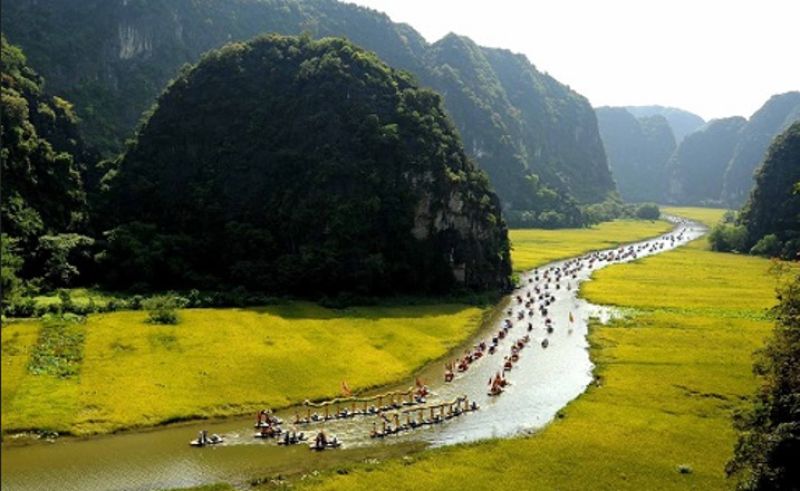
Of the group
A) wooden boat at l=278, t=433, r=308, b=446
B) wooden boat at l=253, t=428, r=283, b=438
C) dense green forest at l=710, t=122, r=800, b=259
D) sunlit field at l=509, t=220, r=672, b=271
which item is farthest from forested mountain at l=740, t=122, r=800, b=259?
wooden boat at l=253, t=428, r=283, b=438

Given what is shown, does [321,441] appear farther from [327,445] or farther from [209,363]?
[209,363]

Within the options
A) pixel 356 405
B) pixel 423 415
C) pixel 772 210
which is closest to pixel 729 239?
pixel 772 210

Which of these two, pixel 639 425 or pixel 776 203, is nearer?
pixel 639 425

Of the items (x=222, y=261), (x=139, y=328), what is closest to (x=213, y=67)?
(x=222, y=261)

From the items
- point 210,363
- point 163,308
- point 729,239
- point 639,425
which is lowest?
point 639,425

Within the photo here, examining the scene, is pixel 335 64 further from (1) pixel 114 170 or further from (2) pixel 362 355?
(2) pixel 362 355

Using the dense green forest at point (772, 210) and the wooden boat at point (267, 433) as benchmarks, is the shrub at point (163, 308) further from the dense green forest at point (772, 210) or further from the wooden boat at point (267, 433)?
the dense green forest at point (772, 210)

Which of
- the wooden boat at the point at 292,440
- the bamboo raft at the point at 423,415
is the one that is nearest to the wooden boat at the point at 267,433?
the wooden boat at the point at 292,440
